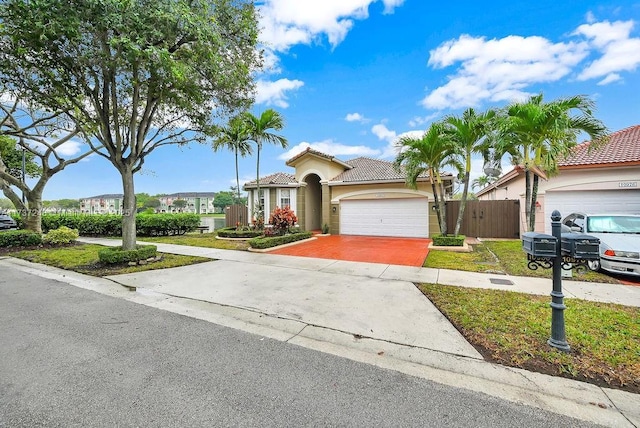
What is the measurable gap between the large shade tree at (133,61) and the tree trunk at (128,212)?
0.03 metres

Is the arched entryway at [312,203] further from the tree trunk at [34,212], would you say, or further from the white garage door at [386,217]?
the tree trunk at [34,212]

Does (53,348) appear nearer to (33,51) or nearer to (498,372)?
(498,372)

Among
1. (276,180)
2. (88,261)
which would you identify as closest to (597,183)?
(276,180)

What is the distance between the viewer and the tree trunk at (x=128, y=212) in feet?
30.3

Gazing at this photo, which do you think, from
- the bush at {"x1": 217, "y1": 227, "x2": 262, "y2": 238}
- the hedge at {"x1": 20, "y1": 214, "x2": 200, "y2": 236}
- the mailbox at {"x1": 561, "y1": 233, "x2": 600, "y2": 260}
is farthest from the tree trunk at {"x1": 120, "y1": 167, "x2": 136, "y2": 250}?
the mailbox at {"x1": 561, "y1": 233, "x2": 600, "y2": 260}

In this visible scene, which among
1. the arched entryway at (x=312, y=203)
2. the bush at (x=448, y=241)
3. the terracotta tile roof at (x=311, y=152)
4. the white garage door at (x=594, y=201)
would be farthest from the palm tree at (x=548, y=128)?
the arched entryway at (x=312, y=203)

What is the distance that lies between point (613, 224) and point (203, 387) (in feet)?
35.5

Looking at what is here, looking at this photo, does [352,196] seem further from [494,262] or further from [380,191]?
[494,262]

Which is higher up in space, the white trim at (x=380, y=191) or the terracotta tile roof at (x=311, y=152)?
the terracotta tile roof at (x=311, y=152)

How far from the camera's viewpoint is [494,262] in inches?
347

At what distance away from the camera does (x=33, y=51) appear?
7.79 metres

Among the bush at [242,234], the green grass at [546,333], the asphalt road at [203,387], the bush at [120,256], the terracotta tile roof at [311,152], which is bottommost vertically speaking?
the asphalt road at [203,387]

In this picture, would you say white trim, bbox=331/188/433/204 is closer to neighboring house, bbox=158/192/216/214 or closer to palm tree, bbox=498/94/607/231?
palm tree, bbox=498/94/607/231

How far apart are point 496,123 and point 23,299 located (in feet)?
45.1
